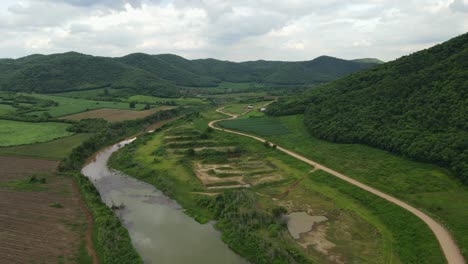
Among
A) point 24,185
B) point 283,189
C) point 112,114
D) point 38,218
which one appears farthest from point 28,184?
point 112,114

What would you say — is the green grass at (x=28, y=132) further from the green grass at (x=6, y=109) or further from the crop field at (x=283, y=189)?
the crop field at (x=283, y=189)

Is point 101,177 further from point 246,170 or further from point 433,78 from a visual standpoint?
point 433,78

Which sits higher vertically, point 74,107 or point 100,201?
point 74,107

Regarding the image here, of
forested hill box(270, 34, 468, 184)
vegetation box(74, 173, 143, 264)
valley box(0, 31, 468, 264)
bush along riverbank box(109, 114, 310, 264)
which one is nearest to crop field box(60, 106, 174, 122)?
valley box(0, 31, 468, 264)

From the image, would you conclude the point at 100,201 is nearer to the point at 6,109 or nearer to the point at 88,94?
the point at 6,109

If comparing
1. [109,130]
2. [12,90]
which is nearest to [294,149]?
[109,130]

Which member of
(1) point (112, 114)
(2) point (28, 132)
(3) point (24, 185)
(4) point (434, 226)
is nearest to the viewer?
(4) point (434, 226)

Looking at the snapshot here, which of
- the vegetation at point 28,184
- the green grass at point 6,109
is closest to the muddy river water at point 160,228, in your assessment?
the vegetation at point 28,184
